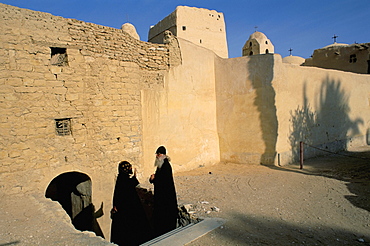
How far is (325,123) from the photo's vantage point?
1116 cm

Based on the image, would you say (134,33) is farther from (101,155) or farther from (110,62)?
(101,155)

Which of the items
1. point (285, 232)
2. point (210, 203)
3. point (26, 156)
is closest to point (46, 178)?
point (26, 156)

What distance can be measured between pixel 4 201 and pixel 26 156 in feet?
3.11

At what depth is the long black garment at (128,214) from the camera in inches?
200

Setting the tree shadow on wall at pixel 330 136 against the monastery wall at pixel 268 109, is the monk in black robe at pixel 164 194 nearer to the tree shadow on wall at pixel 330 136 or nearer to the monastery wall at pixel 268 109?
the tree shadow on wall at pixel 330 136

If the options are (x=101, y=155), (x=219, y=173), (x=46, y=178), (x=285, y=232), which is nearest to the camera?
(x=285, y=232)

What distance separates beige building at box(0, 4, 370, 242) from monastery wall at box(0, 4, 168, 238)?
22mm

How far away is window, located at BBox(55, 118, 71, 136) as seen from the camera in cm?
575

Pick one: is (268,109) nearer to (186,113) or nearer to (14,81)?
(186,113)

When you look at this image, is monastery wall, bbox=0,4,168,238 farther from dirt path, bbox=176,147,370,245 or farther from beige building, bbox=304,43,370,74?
beige building, bbox=304,43,370,74

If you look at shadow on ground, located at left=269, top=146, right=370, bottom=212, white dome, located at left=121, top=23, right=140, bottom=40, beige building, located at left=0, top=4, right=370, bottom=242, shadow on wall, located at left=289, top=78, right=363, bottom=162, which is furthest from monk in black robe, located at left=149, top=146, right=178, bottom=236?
white dome, located at left=121, top=23, right=140, bottom=40

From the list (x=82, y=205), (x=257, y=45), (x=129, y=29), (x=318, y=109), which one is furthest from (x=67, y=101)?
(x=257, y=45)

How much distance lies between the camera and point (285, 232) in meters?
3.91

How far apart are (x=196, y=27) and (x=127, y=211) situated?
14789 mm
